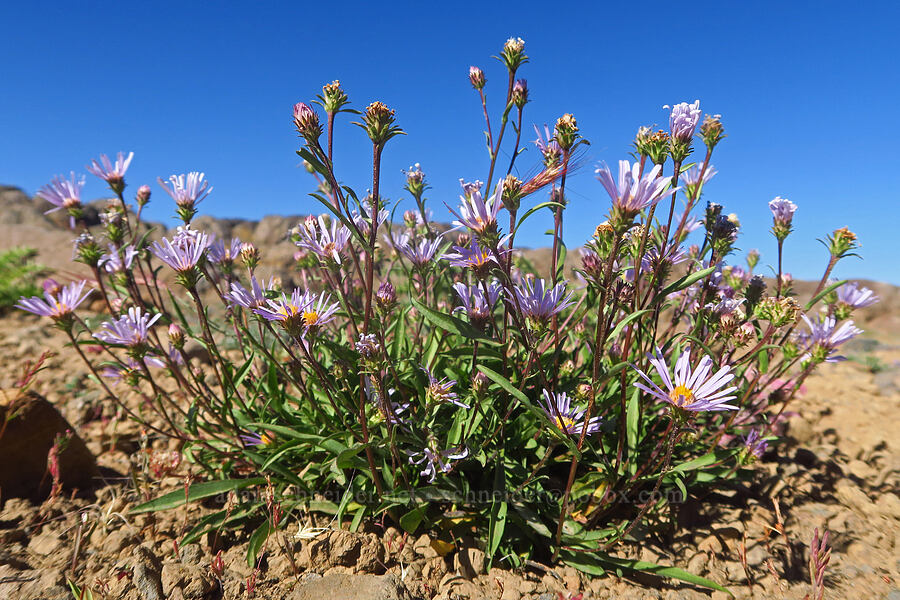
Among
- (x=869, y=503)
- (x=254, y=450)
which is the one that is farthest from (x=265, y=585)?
(x=869, y=503)

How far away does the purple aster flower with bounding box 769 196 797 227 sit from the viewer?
8.00ft

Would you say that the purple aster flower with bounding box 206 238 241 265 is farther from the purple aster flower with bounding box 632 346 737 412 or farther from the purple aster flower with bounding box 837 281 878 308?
the purple aster flower with bounding box 837 281 878 308

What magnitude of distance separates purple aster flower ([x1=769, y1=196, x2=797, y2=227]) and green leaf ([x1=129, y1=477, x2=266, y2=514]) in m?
2.87

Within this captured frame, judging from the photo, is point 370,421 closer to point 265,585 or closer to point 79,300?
point 265,585

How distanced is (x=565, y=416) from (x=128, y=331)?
2006mm

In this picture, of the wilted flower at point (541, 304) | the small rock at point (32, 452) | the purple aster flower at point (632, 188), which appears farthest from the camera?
the small rock at point (32, 452)

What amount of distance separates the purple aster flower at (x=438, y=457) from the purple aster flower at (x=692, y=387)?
2.64 ft

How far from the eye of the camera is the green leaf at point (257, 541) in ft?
7.07

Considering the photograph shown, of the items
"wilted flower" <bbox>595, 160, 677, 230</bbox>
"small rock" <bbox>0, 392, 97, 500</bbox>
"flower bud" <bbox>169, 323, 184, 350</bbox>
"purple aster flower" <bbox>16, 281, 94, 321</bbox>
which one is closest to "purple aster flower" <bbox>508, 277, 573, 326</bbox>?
"wilted flower" <bbox>595, 160, 677, 230</bbox>

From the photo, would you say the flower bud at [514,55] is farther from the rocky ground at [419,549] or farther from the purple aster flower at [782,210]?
the rocky ground at [419,549]

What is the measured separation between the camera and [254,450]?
2658 mm

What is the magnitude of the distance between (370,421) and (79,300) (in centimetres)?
168

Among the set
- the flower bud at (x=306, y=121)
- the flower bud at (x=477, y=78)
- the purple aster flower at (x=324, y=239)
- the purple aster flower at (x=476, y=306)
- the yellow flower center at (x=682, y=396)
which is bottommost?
the yellow flower center at (x=682, y=396)

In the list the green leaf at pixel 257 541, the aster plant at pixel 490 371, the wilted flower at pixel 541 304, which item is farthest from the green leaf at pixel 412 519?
the wilted flower at pixel 541 304
